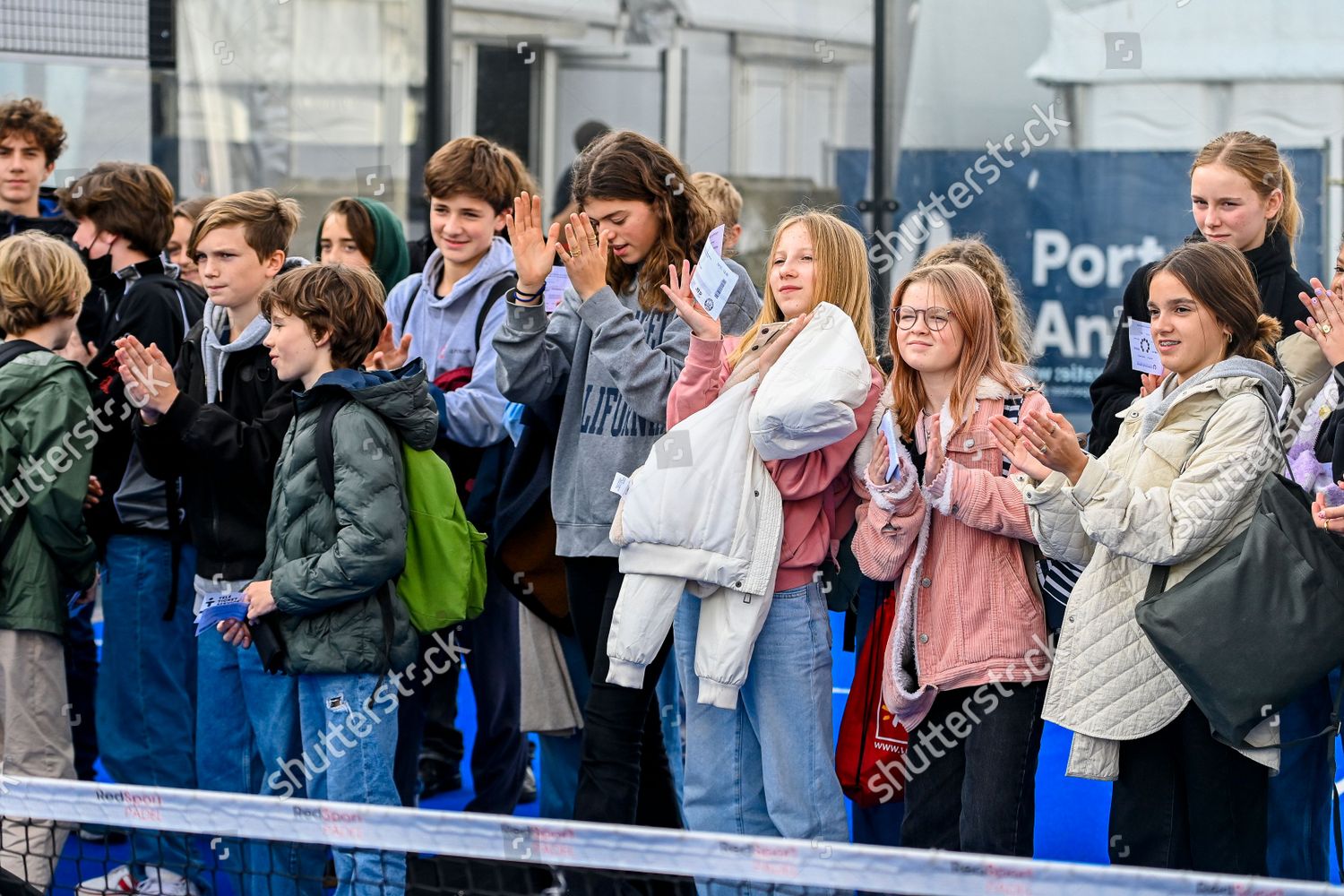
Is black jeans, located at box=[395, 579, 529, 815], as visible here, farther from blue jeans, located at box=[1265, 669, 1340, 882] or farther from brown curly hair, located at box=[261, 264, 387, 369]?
blue jeans, located at box=[1265, 669, 1340, 882]

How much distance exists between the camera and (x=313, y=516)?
379 cm

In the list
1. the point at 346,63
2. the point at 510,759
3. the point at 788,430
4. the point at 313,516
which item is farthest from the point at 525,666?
the point at 346,63

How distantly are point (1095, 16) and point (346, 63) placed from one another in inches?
156

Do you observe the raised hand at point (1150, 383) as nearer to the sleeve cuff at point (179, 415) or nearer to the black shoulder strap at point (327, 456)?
the black shoulder strap at point (327, 456)

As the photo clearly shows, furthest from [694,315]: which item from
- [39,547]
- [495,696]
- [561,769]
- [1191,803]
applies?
[39,547]

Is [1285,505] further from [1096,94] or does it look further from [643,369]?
[1096,94]

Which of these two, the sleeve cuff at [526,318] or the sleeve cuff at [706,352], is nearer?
the sleeve cuff at [706,352]

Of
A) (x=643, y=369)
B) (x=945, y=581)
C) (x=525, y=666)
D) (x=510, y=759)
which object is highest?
(x=643, y=369)

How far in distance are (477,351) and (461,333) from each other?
0.25 ft

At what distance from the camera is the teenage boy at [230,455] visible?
395 cm

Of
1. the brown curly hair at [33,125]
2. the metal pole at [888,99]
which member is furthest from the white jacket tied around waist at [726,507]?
the metal pole at [888,99]

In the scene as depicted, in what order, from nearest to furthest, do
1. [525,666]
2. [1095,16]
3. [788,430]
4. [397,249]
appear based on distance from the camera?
1. [788,430]
2. [525,666]
3. [397,249]
4. [1095,16]

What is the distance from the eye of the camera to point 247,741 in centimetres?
415

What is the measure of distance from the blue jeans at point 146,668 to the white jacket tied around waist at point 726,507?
1551 mm
